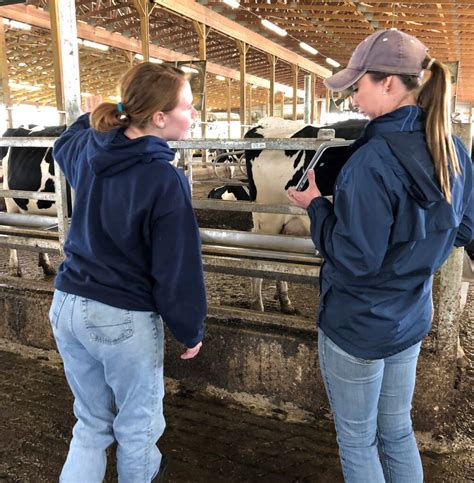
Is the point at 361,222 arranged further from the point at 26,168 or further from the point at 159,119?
the point at 26,168

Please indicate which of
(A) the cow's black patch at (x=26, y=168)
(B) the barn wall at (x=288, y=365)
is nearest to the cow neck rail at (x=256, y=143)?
(B) the barn wall at (x=288, y=365)

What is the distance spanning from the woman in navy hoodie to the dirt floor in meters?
0.74

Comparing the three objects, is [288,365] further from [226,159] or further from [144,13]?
[144,13]

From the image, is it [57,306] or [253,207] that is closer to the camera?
[57,306]

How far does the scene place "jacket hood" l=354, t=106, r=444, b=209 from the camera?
1.30m

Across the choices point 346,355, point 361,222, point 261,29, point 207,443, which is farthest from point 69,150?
point 261,29

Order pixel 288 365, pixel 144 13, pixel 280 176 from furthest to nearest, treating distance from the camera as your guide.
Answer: pixel 144 13, pixel 280 176, pixel 288 365

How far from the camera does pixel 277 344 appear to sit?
2.78 m

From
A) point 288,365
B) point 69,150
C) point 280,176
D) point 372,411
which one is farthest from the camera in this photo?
point 280,176

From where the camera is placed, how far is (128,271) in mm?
1513

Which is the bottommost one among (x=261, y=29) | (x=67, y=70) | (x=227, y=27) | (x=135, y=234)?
(x=135, y=234)

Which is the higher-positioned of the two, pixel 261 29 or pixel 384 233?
pixel 261 29

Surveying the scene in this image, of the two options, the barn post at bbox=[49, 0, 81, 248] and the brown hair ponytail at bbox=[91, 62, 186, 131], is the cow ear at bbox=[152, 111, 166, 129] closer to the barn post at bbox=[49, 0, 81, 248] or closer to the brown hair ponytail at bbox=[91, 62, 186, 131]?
the brown hair ponytail at bbox=[91, 62, 186, 131]

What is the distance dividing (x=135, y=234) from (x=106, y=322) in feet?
0.98
